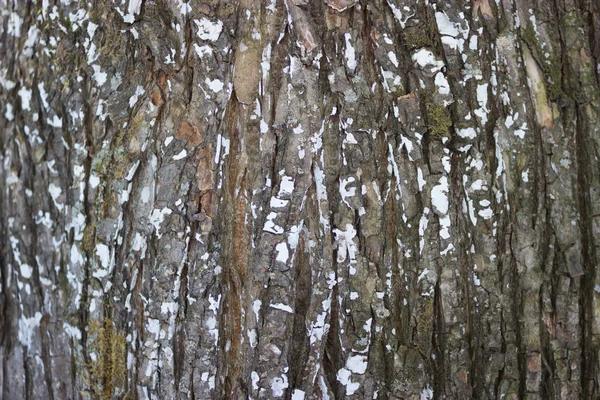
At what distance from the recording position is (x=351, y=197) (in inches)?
48.1

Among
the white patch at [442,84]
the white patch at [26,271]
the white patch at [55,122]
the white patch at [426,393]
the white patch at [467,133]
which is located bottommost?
the white patch at [426,393]

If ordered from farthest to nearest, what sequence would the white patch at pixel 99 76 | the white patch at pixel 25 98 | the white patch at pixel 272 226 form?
the white patch at pixel 25 98
the white patch at pixel 99 76
the white patch at pixel 272 226

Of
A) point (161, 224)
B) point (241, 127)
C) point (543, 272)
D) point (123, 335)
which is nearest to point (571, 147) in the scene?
point (543, 272)

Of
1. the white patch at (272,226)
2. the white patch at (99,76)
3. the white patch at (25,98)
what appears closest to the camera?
the white patch at (272,226)

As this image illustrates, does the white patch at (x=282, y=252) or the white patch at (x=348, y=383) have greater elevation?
the white patch at (x=282, y=252)

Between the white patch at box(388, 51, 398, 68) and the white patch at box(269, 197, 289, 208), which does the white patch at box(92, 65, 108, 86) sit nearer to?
the white patch at box(269, 197, 289, 208)

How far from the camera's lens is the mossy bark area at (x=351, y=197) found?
1223 millimetres

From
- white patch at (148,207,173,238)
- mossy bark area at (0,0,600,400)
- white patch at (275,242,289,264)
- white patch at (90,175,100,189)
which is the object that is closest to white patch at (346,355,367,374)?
mossy bark area at (0,0,600,400)

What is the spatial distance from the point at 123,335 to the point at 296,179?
584 mm

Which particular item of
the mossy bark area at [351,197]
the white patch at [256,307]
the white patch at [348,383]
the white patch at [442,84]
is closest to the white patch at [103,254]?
the mossy bark area at [351,197]

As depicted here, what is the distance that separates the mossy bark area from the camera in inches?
48.1

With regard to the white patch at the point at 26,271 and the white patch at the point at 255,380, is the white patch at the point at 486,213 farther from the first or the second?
the white patch at the point at 26,271

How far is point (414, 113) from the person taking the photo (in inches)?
48.3

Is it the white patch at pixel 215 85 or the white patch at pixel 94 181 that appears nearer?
the white patch at pixel 215 85
